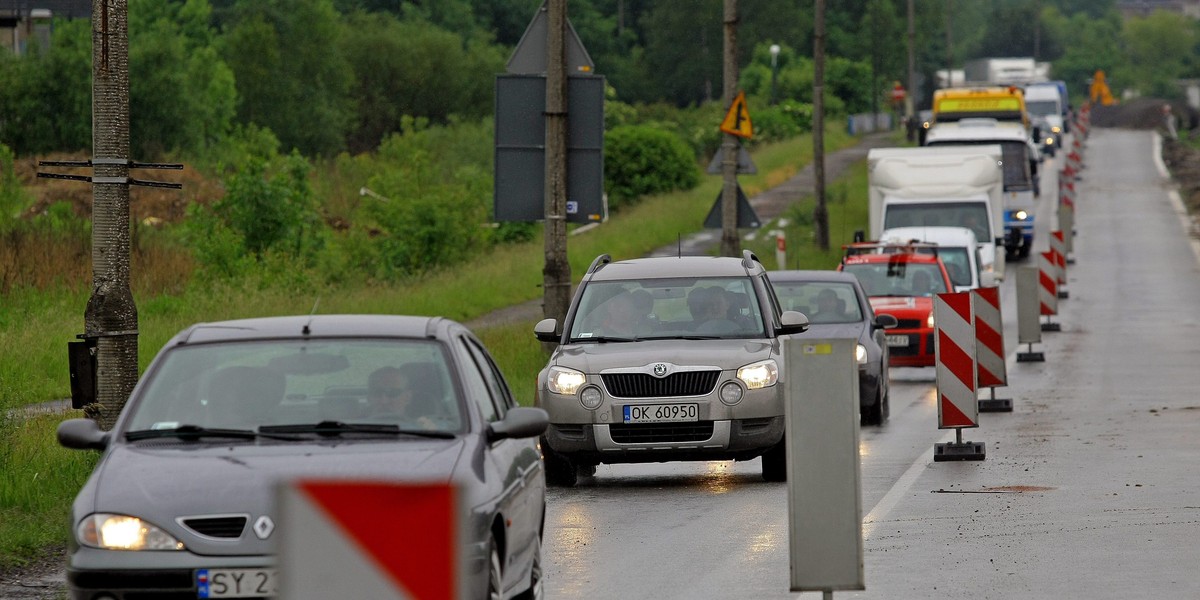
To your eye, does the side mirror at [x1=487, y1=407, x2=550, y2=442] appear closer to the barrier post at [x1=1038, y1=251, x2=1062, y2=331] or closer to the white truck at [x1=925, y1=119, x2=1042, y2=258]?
the barrier post at [x1=1038, y1=251, x2=1062, y2=331]

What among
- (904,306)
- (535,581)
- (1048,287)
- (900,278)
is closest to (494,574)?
(535,581)

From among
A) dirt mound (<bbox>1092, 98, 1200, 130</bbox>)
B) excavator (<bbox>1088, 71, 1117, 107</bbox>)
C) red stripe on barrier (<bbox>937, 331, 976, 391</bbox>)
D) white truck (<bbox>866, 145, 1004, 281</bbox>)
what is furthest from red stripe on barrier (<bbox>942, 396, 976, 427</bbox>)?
excavator (<bbox>1088, 71, 1117, 107</bbox>)

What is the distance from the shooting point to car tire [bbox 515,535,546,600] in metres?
8.11

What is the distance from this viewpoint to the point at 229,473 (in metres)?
7.02

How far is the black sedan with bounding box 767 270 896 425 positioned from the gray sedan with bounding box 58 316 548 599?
33.8ft

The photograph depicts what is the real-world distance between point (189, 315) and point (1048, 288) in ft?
42.4

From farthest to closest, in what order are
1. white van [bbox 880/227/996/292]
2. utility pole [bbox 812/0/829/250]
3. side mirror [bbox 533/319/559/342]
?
utility pole [bbox 812/0/829/250], white van [bbox 880/227/996/292], side mirror [bbox 533/319/559/342]

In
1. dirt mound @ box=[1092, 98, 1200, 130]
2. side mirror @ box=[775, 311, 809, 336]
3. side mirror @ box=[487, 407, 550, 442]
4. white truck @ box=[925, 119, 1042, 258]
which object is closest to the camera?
side mirror @ box=[487, 407, 550, 442]

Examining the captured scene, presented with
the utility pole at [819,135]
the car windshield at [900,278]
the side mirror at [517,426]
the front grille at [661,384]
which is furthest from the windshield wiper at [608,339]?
the utility pole at [819,135]

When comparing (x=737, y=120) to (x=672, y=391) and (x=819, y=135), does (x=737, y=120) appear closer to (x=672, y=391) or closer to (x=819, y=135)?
(x=672, y=391)

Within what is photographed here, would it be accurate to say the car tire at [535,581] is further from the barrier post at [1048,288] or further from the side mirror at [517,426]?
the barrier post at [1048,288]

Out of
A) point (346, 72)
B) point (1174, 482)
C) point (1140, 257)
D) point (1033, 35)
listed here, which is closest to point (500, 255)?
point (1140, 257)

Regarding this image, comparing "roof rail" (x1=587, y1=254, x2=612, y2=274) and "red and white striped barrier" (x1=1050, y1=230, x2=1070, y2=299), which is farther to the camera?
"red and white striped barrier" (x1=1050, y1=230, x2=1070, y2=299)

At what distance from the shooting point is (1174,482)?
1342cm
